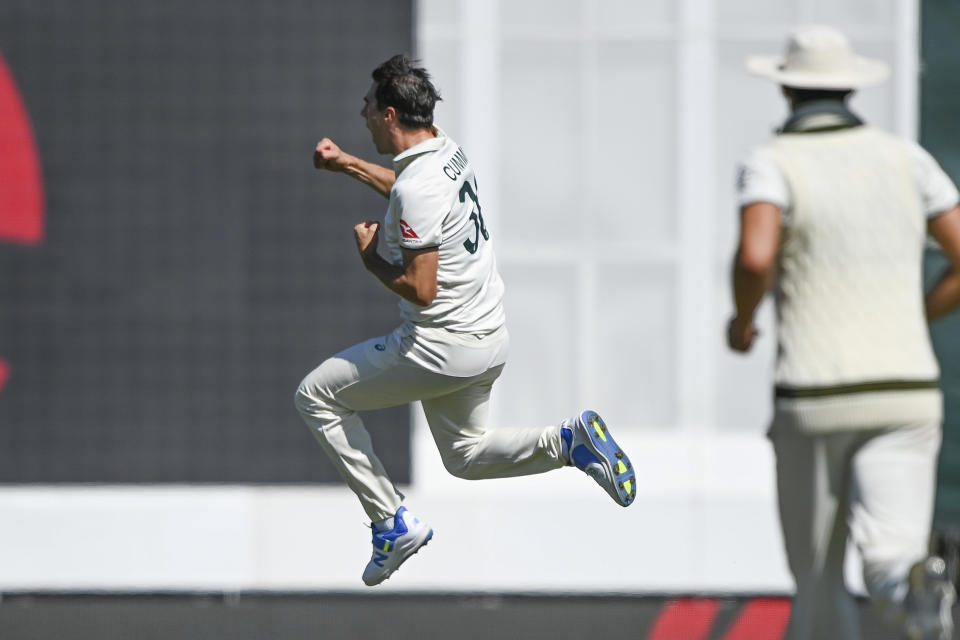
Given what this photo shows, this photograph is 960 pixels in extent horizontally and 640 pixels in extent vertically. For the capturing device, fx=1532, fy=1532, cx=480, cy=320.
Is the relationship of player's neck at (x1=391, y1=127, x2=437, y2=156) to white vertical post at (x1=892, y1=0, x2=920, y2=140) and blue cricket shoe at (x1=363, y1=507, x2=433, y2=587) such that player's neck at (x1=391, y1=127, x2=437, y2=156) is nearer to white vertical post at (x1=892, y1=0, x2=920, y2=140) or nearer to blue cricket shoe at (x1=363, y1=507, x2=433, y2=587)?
blue cricket shoe at (x1=363, y1=507, x2=433, y2=587)

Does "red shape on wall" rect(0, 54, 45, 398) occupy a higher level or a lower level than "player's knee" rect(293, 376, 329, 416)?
higher

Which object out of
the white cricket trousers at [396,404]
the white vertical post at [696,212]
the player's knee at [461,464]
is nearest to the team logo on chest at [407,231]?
the white cricket trousers at [396,404]

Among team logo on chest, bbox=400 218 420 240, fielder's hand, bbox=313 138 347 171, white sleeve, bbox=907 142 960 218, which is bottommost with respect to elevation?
team logo on chest, bbox=400 218 420 240

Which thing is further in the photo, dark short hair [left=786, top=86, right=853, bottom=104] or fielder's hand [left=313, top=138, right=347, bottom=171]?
fielder's hand [left=313, top=138, right=347, bottom=171]

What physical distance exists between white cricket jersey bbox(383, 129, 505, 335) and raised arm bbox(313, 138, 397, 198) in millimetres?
182

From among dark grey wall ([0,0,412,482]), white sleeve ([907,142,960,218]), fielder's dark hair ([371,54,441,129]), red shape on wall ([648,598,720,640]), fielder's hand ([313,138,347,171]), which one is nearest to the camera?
white sleeve ([907,142,960,218])

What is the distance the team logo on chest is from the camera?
4586 millimetres

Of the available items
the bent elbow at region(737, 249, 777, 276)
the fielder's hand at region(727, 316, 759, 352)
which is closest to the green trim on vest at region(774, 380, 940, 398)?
the fielder's hand at region(727, 316, 759, 352)

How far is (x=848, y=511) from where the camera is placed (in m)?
3.82

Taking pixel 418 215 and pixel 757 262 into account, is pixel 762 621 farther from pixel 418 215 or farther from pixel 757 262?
pixel 757 262

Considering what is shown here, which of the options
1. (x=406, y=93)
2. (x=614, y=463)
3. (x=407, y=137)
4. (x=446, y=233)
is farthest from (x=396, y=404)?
(x=406, y=93)

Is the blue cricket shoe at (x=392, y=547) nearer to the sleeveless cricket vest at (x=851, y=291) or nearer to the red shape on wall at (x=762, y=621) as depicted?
the sleeveless cricket vest at (x=851, y=291)

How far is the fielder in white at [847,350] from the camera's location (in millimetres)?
3744

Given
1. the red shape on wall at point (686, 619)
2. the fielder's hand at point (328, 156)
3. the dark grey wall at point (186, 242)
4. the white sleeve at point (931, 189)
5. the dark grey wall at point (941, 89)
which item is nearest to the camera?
the white sleeve at point (931, 189)
